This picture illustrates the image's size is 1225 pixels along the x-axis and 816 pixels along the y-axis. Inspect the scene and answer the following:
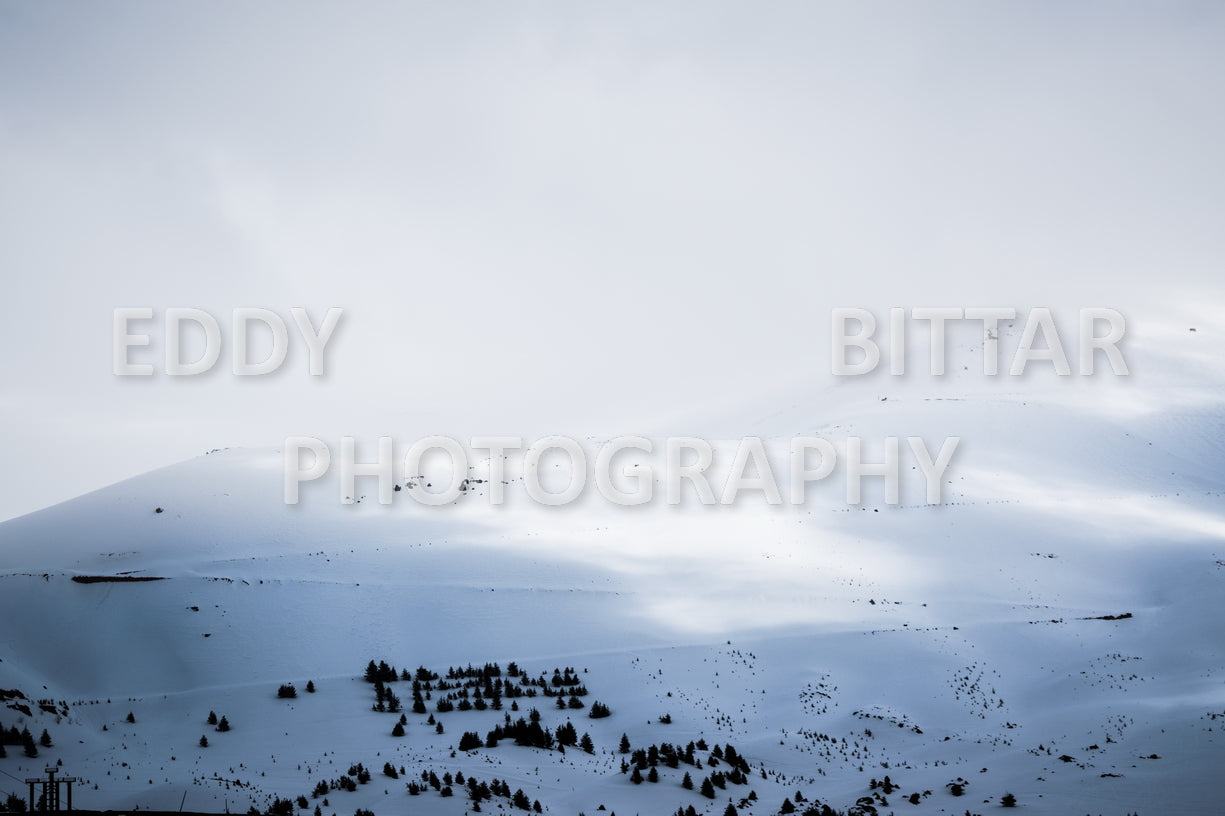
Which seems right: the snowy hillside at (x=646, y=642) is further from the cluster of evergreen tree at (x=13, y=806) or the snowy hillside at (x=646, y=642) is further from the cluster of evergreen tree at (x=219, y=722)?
the cluster of evergreen tree at (x=13, y=806)

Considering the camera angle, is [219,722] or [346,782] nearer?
[346,782]

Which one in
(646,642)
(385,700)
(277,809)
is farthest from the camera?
(646,642)

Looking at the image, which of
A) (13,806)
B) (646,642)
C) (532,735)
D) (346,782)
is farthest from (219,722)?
(646,642)

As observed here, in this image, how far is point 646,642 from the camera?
1092 inches

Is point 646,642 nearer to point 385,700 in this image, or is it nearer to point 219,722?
point 385,700

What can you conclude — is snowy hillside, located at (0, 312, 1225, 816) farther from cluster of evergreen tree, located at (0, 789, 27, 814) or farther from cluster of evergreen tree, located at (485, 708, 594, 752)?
cluster of evergreen tree, located at (0, 789, 27, 814)

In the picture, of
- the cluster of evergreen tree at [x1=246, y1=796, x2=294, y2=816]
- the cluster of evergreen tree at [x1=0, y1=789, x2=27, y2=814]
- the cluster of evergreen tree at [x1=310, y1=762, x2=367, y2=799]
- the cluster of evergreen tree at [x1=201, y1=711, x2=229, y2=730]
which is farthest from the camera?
the cluster of evergreen tree at [x1=201, y1=711, x2=229, y2=730]

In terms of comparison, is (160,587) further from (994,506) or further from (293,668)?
(994,506)

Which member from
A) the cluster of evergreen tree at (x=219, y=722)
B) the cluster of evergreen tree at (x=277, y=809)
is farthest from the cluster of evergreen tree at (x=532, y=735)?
the cluster of evergreen tree at (x=219, y=722)

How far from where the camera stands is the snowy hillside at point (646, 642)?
1838 centimetres

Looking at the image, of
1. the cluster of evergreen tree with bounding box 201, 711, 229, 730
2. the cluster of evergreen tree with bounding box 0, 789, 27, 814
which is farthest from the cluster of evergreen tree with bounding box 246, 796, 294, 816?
the cluster of evergreen tree with bounding box 201, 711, 229, 730

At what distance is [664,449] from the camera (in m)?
50.5

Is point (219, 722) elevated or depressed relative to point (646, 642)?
depressed

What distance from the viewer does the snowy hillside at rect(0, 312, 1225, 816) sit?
1838 centimetres
